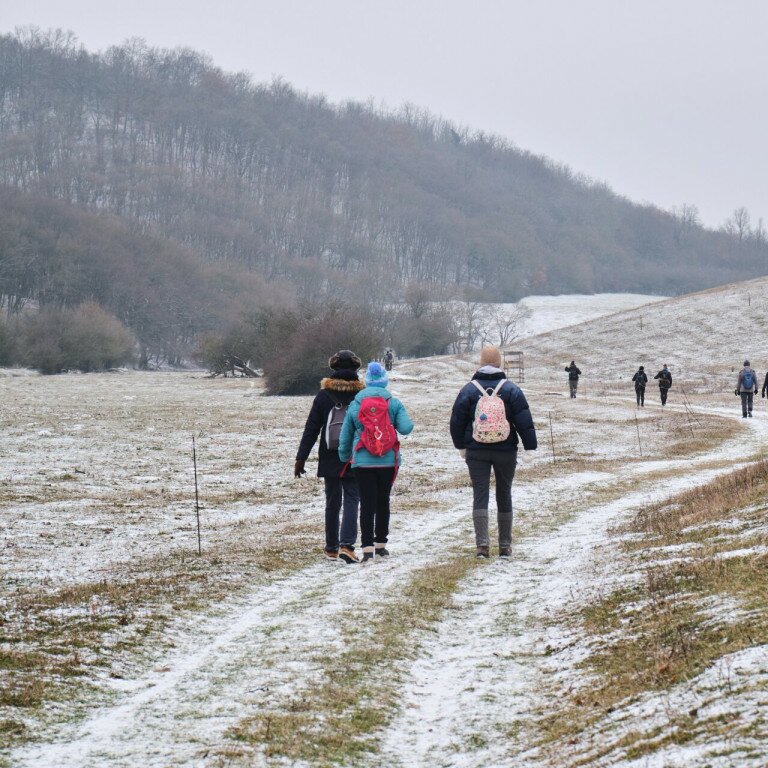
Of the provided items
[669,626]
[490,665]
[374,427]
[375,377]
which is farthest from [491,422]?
[669,626]

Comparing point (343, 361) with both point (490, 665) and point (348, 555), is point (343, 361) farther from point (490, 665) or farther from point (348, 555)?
point (490, 665)

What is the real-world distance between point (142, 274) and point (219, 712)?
157 metres

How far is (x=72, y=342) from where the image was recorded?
319 feet

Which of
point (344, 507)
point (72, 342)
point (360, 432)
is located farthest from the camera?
point (72, 342)

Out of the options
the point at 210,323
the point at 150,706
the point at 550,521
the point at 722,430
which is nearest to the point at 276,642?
the point at 150,706

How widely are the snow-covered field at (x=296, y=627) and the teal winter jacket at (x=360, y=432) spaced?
1248mm

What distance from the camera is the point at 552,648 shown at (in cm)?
839

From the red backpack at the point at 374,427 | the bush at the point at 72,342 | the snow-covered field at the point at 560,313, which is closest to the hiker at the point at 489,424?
the red backpack at the point at 374,427

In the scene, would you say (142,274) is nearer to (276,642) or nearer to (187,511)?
(187,511)

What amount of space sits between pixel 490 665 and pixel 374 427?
4.43 m

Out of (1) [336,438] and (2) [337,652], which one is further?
(1) [336,438]

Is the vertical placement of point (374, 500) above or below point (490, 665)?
above

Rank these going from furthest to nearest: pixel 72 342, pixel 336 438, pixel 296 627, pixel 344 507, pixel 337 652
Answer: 1. pixel 72 342
2. pixel 344 507
3. pixel 336 438
4. pixel 296 627
5. pixel 337 652

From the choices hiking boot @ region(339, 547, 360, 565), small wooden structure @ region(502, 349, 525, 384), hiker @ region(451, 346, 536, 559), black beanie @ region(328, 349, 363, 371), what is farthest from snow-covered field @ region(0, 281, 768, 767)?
small wooden structure @ region(502, 349, 525, 384)
